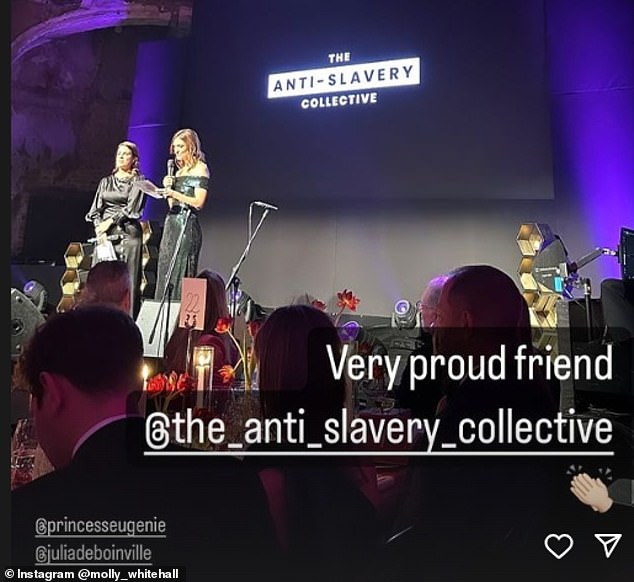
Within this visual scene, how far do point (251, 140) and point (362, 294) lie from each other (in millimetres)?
373

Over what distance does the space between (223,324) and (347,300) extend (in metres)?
0.24

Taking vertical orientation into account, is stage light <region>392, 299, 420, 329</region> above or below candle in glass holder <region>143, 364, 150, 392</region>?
above

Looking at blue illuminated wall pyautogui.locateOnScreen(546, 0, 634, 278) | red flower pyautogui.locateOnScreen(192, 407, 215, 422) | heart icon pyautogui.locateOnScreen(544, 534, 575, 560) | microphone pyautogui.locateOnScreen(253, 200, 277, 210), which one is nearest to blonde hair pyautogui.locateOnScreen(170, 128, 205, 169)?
microphone pyautogui.locateOnScreen(253, 200, 277, 210)

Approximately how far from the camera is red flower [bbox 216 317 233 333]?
3.82 ft

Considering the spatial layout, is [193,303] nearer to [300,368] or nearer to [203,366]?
[203,366]

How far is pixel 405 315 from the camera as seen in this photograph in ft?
3.64

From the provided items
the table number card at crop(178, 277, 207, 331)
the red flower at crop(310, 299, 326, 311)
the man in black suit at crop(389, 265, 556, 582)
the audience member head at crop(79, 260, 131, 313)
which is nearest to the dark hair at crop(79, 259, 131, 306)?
the audience member head at crop(79, 260, 131, 313)

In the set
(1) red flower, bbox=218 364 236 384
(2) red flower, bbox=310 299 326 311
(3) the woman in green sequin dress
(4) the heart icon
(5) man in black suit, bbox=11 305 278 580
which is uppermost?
(3) the woman in green sequin dress

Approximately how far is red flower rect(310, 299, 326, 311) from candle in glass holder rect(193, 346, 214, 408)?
21 cm

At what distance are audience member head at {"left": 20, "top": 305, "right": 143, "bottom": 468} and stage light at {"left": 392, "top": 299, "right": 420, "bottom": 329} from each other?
448 millimetres

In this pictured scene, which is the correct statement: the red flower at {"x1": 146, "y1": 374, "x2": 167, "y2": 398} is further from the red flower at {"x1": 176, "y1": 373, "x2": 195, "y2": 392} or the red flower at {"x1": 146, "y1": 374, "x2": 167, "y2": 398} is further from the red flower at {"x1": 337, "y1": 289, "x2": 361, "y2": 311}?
the red flower at {"x1": 337, "y1": 289, "x2": 361, "y2": 311}

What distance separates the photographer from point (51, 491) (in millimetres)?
1058

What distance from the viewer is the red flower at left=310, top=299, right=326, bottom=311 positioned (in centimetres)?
114

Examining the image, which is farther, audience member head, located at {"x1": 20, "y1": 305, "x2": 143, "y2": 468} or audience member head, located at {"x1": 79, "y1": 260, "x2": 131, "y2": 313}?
audience member head, located at {"x1": 79, "y1": 260, "x2": 131, "y2": 313}
